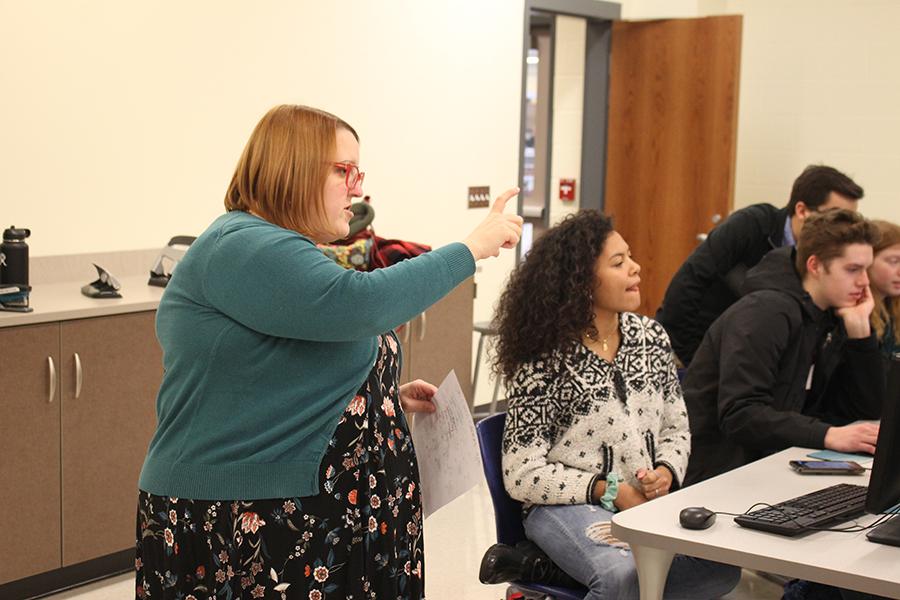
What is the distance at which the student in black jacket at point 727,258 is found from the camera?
416 cm

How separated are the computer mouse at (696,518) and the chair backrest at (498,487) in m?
0.61

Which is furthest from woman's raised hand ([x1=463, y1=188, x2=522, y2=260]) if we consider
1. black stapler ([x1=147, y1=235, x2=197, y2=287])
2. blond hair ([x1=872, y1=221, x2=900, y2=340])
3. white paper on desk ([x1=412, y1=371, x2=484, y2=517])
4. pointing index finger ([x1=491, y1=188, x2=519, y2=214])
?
black stapler ([x1=147, y1=235, x2=197, y2=287])

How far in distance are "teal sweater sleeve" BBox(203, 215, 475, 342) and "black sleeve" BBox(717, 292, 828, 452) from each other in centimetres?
157

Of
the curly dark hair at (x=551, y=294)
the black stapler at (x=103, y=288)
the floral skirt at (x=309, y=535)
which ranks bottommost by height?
the floral skirt at (x=309, y=535)

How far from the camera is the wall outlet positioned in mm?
5660

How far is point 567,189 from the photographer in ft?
22.2

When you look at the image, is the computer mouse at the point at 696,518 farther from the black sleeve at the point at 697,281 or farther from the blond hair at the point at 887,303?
the black sleeve at the point at 697,281

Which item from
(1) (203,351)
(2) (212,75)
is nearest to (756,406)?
(1) (203,351)

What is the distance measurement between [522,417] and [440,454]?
58 centimetres

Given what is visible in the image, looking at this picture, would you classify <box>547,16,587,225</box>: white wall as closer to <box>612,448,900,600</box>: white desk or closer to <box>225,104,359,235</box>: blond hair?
<box>612,448,900,600</box>: white desk

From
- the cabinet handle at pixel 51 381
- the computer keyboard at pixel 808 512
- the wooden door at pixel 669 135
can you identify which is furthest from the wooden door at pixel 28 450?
the wooden door at pixel 669 135

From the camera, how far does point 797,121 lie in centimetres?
638

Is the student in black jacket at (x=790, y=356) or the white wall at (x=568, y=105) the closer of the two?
the student in black jacket at (x=790, y=356)

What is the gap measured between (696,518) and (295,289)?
3.20ft
